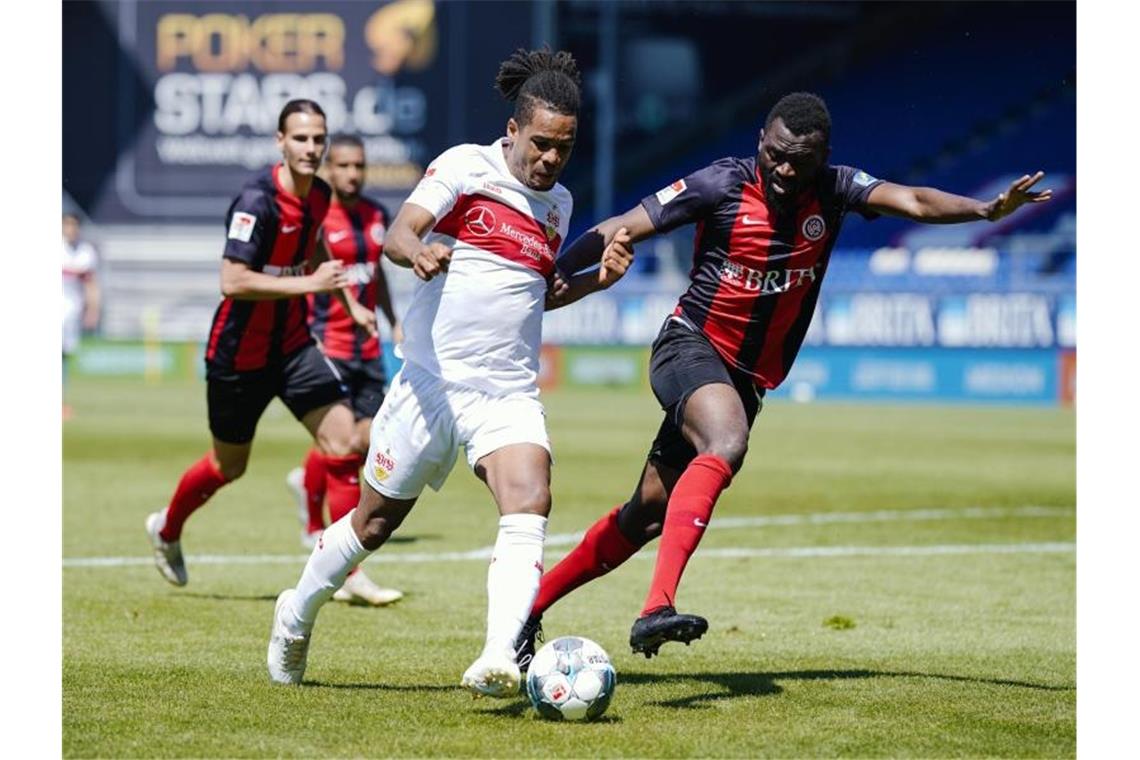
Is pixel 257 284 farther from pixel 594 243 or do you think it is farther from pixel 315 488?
pixel 315 488

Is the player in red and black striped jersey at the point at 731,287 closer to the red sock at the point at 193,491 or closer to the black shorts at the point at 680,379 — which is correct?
the black shorts at the point at 680,379

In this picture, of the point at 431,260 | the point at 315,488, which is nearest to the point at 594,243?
the point at 431,260

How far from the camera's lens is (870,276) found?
31.6 meters

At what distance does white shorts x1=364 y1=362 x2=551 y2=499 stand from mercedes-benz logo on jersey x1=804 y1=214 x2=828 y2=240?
1.33 m

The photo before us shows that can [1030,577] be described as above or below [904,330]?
below

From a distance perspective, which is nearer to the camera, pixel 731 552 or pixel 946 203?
pixel 946 203

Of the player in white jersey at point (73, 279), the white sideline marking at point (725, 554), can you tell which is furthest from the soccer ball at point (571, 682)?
the player in white jersey at point (73, 279)

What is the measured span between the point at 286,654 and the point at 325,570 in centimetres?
32

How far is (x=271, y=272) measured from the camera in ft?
29.8

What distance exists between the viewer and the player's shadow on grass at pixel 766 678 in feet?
20.7

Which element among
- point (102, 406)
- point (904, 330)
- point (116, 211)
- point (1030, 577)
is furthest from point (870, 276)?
point (1030, 577)

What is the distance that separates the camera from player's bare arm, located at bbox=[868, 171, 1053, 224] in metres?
6.14
